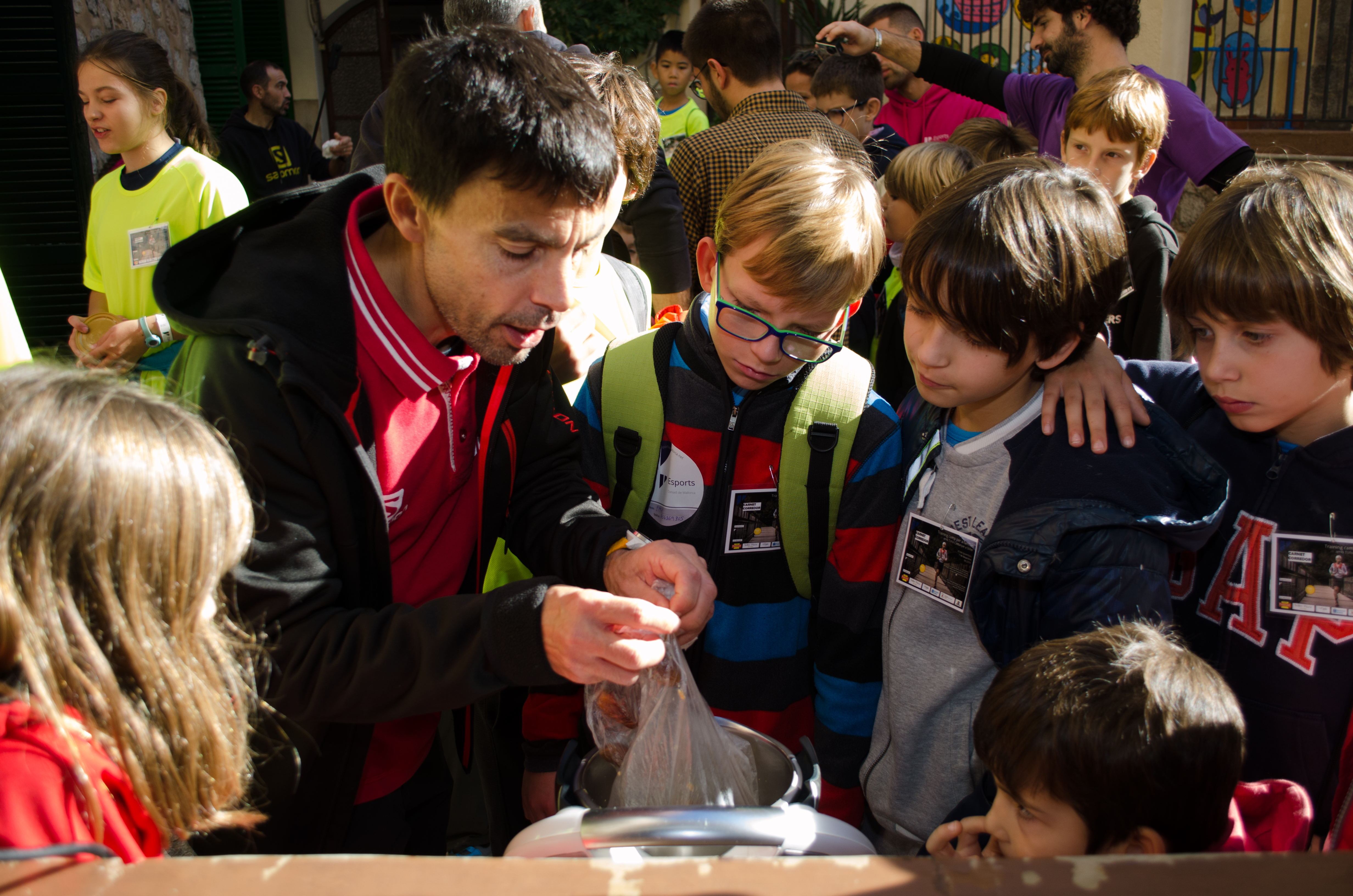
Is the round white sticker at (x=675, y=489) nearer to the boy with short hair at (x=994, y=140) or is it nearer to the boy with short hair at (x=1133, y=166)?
the boy with short hair at (x=1133, y=166)

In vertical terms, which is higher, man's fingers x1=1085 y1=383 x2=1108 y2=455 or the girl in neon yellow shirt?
the girl in neon yellow shirt

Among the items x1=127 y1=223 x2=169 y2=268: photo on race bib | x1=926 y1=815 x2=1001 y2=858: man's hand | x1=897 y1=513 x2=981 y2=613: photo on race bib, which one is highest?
x1=127 y1=223 x2=169 y2=268: photo on race bib

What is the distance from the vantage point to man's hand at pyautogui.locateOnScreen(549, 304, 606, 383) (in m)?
2.19

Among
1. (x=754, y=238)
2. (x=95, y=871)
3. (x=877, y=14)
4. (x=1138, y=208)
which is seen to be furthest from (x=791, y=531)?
(x=877, y=14)

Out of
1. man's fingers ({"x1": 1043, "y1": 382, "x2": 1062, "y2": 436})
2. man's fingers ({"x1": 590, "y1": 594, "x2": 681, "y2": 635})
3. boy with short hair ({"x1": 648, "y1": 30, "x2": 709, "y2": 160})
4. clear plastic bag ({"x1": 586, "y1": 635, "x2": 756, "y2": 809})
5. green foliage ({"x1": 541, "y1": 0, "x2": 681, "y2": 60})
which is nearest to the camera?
man's fingers ({"x1": 590, "y1": 594, "x2": 681, "y2": 635})

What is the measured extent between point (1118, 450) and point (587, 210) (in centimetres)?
100

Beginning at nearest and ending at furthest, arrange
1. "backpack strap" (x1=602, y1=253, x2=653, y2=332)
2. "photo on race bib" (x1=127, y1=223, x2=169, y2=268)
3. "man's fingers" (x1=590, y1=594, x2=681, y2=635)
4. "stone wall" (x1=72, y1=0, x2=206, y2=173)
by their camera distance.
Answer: "man's fingers" (x1=590, y1=594, x2=681, y2=635) → "backpack strap" (x1=602, y1=253, x2=653, y2=332) → "photo on race bib" (x1=127, y1=223, x2=169, y2=268) → "stone wall" (x1=72, y1=0, x2=206, y2=173)

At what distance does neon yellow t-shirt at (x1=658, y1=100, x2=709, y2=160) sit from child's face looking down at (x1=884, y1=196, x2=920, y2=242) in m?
3.95

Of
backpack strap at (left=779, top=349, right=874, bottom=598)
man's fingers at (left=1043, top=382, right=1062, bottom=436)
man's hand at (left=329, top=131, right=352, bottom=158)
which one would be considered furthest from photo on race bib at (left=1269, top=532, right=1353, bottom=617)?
man's hand at (left=329, top=131, right=352, bottom=158)

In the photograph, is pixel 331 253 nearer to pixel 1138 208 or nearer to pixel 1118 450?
pixel 1118 450

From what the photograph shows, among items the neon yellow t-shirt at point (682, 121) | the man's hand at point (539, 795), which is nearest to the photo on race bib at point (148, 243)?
the man's hand at point (539, 795)

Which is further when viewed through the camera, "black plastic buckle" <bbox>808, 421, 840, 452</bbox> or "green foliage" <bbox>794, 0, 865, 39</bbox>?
"green foliage" <bbox>794, 0, 865, 39</bbox>

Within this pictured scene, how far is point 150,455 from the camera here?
1002 millimetres

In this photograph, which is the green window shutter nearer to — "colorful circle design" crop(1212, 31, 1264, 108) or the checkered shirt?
the checkered shirt
